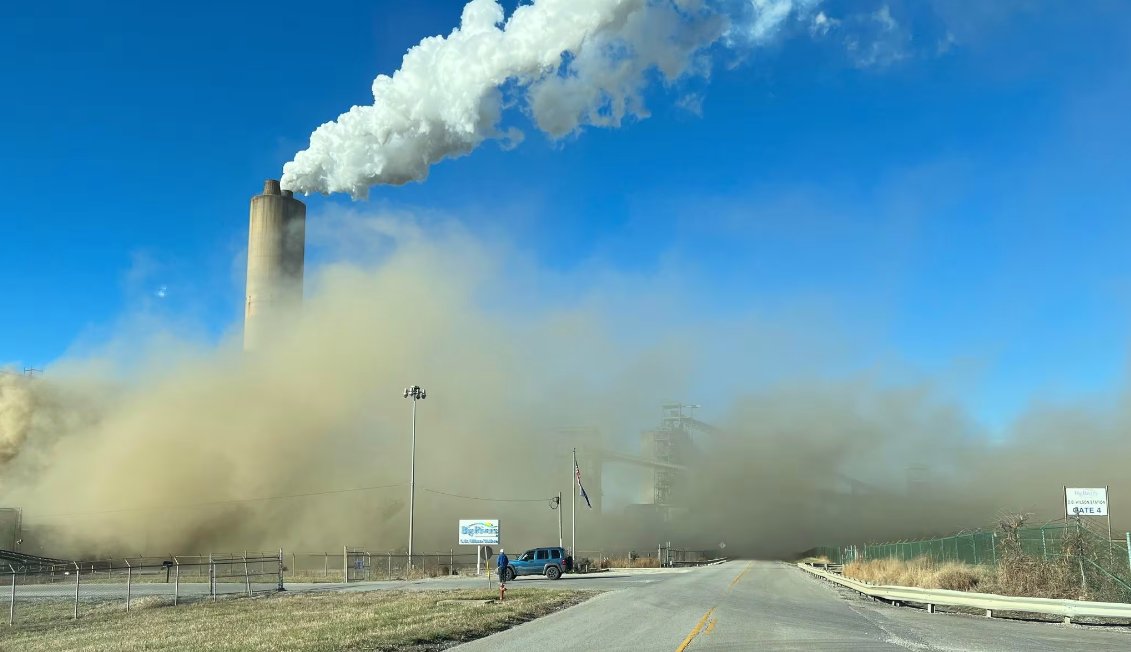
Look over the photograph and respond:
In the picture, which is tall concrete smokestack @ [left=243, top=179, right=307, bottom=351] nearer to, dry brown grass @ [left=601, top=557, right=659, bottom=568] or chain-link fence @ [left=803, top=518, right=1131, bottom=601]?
dry brown grass @ [left=601, top=557, right=659, bottom=568]

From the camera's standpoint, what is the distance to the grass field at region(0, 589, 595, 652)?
16.6 metres

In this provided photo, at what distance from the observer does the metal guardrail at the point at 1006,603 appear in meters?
18.1

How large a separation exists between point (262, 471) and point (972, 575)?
64.4 metres

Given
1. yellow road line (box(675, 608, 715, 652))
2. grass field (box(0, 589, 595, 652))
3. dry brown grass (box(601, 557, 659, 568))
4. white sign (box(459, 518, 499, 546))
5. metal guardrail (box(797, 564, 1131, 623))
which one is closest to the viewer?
yellow road line (box(675, 608, 715, 652))

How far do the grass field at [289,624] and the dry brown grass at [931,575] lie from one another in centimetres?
1114

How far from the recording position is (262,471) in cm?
7738

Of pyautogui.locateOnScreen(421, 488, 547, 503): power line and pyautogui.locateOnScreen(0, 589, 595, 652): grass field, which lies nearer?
pyautogui.locateOnScreen(0, 589, 595, 652): grass field

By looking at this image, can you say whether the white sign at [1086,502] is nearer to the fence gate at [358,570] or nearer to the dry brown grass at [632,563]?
the fence gate at [358,570]

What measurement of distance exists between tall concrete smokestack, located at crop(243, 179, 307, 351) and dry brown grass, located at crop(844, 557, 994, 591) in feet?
168

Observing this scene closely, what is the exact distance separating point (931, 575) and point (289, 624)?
19.9 metres

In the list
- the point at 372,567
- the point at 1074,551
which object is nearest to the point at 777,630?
the point at 1074,551

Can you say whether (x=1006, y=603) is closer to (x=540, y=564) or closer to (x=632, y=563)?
(x=540, y=564)

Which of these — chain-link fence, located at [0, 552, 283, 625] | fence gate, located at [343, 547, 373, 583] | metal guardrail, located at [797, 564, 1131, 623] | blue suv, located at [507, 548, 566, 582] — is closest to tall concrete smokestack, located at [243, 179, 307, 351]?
chain-link fence, located at [0, 552, 283, 625]

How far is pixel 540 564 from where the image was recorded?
4703cm
